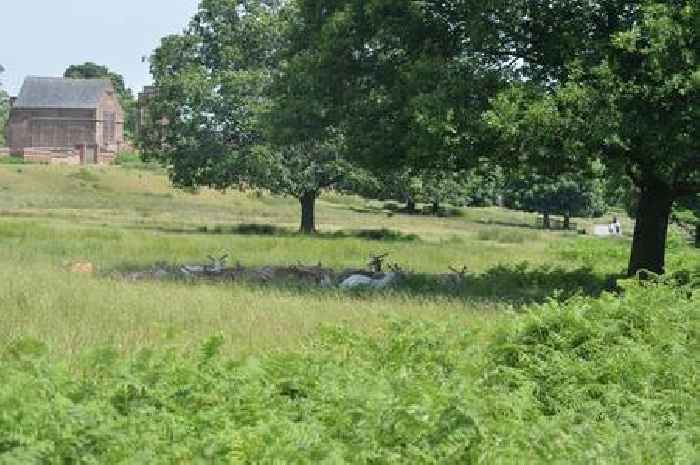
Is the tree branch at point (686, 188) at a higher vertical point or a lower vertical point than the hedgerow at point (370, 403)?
higher

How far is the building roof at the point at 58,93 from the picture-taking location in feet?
404

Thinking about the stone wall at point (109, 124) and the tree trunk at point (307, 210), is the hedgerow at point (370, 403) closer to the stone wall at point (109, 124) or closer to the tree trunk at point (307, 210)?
the tree trunk at point (307, 210)

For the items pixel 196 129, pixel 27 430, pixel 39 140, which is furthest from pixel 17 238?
pixel 39 140

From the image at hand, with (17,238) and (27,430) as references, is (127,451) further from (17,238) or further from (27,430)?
(17,238)

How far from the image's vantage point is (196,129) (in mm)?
46312

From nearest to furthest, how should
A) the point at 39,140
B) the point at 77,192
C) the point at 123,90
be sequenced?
the point at 77,192 < the point at 39,140 < the point at 123,90

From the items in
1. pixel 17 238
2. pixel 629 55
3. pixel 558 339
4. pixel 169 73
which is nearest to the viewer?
pixel 558 339

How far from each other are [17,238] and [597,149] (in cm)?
2072

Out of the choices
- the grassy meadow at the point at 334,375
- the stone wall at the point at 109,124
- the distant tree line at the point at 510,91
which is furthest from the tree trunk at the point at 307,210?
the stone wall at the point at 109,124

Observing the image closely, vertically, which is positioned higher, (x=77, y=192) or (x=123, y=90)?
(x=123, y=90)

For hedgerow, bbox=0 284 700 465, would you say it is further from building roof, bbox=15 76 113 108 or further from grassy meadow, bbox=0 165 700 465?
building roof, bbox=15 76 113 108

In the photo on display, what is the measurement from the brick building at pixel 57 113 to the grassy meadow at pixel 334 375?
10900 centimetres

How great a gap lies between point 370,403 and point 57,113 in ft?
409

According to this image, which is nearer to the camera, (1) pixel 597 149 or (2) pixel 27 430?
(2) pixel 27 430
